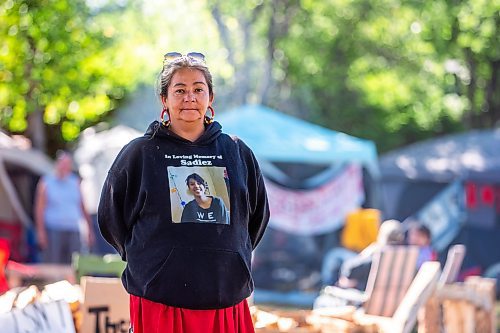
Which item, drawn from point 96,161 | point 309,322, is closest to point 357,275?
point 309,322

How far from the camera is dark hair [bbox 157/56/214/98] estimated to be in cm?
324

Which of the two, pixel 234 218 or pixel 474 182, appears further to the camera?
pixel 474 182

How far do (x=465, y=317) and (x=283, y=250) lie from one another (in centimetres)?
759

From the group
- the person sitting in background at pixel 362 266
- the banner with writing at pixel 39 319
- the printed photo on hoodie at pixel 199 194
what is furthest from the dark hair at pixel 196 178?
the person sitting in background at pixel 362 266

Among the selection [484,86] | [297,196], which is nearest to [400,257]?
[297,196]

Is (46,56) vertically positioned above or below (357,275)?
above

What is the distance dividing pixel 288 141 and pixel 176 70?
8321 millimetres

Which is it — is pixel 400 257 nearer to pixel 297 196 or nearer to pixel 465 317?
pixel 465 317

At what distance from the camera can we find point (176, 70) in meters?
3.23

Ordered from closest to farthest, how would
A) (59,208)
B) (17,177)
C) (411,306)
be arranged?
(411,306)
(59,208)
(17,177)

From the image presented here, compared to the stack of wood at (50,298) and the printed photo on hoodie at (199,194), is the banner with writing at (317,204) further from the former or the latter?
the printed photo on hoodie at (199,194)

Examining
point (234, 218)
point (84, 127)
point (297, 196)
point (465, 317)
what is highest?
point (84, 127)

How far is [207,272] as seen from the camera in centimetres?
311

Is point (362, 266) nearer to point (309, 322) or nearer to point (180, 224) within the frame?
point (309, 322)
